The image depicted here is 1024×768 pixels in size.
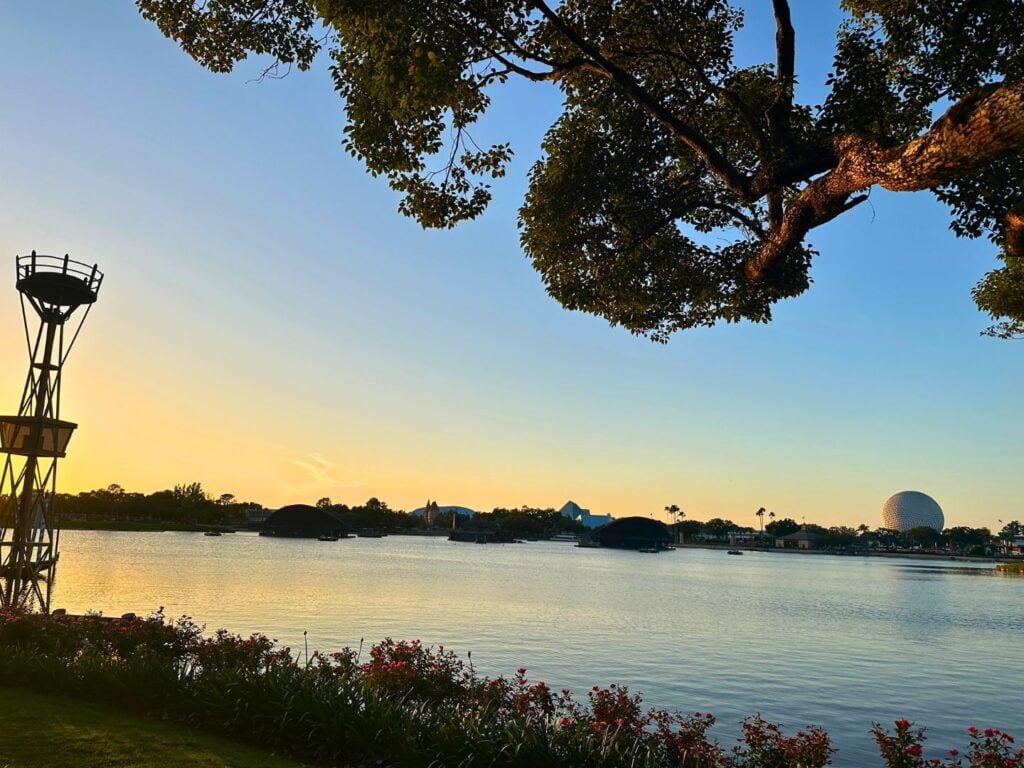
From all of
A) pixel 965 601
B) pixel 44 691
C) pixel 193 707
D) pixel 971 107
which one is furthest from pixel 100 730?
pixel 965 601

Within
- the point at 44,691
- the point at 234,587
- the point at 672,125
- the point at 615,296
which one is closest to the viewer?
the point at 672,125

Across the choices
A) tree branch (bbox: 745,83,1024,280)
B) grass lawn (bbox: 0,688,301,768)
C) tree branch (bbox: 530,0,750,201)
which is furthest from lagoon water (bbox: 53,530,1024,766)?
tree branch (bbox: 530,0,750,201)

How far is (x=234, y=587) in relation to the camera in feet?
194

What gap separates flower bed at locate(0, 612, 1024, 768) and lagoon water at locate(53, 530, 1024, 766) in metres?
10.4

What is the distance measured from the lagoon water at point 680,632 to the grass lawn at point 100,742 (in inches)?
640

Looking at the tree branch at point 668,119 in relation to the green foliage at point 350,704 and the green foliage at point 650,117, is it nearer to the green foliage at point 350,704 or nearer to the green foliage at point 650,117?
the green foliage at point 650,117

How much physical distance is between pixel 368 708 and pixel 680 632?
37.0 m

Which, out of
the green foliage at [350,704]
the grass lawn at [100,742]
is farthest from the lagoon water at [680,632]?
the grass lawn at [100,742]

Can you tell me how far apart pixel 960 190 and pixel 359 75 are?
379 inches

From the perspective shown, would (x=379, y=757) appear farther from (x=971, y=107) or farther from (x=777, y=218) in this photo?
(x=971, y=107)

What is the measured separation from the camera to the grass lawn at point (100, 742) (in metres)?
10.1

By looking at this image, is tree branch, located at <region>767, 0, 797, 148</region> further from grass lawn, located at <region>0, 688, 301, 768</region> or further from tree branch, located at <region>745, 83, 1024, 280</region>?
grass lawn, located at <region>0, 688, 301, 768</region>

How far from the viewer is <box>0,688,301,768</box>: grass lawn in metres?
10.1

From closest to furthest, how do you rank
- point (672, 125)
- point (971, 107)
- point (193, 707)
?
point (971, 107) < point (672, 125) < point (193, 707)
